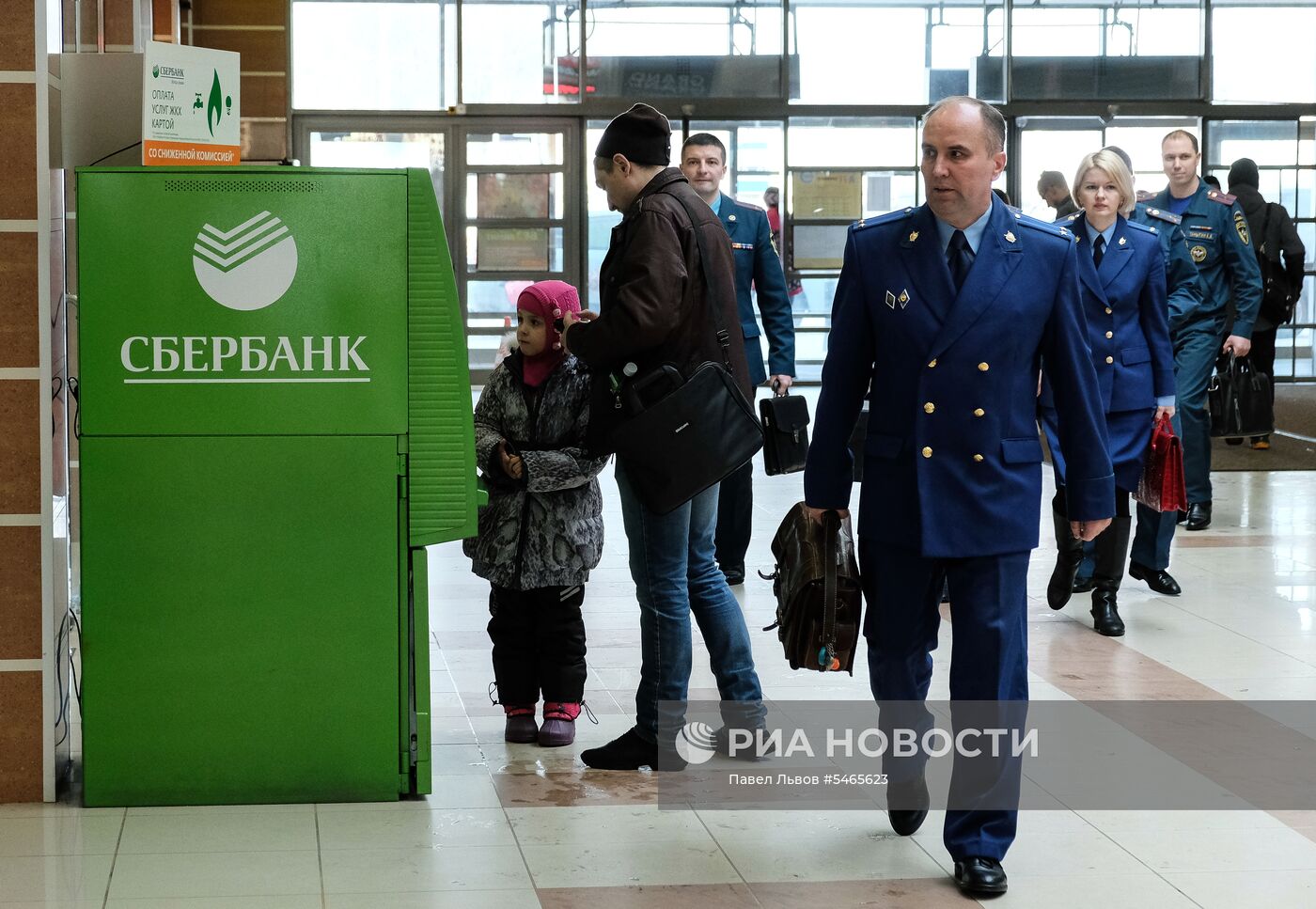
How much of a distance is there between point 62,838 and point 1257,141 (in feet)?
51.9

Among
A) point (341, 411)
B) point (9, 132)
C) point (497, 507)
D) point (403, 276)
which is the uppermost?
point (9, 132)

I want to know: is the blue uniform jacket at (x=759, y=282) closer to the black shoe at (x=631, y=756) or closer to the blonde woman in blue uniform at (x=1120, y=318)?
the blonde woman in blue uniform at (x=1120, y=318)

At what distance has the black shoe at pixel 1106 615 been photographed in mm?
6305

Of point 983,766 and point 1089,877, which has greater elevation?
point 983,766

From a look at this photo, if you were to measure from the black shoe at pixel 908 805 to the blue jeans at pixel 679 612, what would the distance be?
753mm

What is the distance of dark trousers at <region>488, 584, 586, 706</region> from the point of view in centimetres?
470

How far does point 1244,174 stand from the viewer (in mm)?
11000

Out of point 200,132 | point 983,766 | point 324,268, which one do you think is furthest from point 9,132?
point 983,766

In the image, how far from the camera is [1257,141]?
17078 millimetres

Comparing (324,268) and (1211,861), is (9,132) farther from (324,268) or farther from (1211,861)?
(1211,861)

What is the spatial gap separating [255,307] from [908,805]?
75.6 inches

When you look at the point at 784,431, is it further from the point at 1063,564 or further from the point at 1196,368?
the point at 1196,368

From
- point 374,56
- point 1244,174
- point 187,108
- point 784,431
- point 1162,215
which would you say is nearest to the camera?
point 187,108

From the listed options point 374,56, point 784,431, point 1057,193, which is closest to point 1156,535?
point 784,431
